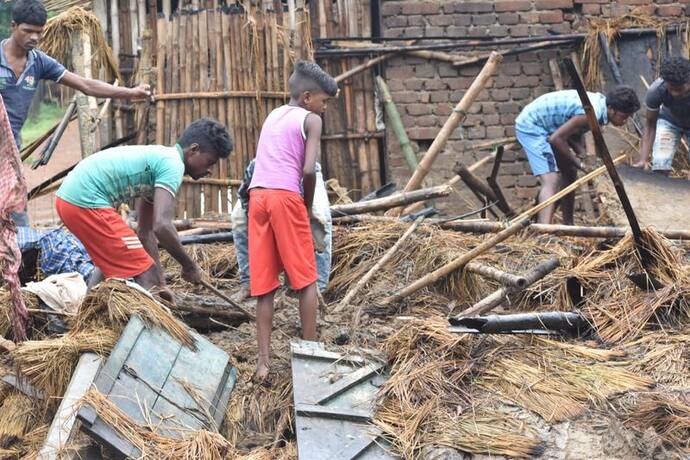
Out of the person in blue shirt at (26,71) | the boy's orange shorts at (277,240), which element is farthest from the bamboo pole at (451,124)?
the boy's orange shorts at (277,240)

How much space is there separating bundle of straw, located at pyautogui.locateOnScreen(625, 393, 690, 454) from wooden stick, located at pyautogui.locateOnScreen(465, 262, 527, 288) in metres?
1.29

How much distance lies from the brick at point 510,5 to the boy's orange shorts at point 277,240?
225 inches

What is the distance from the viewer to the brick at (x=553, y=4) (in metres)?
10.9

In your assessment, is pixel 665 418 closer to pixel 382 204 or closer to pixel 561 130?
pixel 382 204

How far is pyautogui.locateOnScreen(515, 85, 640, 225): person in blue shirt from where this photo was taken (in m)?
8.39

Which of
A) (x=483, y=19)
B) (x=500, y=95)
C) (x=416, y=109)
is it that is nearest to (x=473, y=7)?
(x=483, y=19)

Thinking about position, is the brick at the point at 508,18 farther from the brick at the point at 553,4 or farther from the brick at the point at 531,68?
the brick at the point at 531,68

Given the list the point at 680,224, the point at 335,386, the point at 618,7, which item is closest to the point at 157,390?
the point at 335,386

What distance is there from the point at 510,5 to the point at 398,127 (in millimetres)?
1826

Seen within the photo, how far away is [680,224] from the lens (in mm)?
7484

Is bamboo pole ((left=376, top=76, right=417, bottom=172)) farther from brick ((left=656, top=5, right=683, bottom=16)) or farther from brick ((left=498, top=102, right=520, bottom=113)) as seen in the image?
brick ((left=656, top=5, right=683, bottom=16))

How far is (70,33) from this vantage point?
905cm

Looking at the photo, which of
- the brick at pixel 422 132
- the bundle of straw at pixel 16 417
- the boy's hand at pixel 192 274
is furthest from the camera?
the brick at pixel 422 132

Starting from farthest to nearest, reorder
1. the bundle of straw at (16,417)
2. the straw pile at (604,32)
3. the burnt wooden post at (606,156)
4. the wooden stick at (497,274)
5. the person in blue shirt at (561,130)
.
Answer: the straw pile at (604,32)
the person in blue shirt at (561,130)
the wooden stick at (497,274)
the burnt wooden post at (606,156)
the bundle of straw at (16,417)
